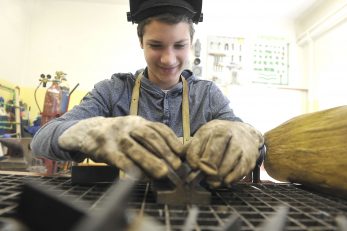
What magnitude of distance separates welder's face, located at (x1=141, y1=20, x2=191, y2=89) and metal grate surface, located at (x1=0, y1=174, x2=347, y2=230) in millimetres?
614

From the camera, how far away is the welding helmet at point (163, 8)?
963mm

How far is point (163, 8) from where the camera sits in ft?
3.19

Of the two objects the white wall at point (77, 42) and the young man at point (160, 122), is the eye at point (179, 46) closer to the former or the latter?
the young man at point (160, 122)

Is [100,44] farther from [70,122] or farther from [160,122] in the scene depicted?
[70,122]

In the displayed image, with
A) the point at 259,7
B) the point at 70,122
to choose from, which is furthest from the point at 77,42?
the point at 70,122

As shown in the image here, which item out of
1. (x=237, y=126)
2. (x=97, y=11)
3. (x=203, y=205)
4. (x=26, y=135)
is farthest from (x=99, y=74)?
(x=203, y=205)

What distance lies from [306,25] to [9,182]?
133 inches

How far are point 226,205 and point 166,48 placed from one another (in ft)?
2.45

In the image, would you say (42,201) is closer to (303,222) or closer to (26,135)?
(303,222)

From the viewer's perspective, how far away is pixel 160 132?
1.83 ft

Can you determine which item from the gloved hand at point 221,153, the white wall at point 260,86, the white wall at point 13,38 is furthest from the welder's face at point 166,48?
the white wall at point 260,86


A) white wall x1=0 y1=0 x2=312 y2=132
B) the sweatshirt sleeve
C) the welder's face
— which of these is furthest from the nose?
white wall x1=0 y1=0 x2=312 y2=132

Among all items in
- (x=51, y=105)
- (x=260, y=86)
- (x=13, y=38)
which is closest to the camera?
(x=51, y=105)

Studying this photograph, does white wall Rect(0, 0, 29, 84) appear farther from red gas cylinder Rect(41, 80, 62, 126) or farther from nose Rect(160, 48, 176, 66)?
nose Rect(160, 48, 176, 66)
